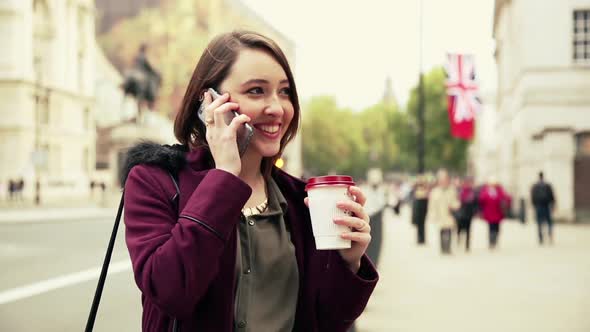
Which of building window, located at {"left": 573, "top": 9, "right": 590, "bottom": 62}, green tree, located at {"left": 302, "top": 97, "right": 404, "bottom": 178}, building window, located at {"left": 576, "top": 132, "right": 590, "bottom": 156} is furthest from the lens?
green tree, located at {"left": 302, "top": 97, "right": 404, "bottom": 178}

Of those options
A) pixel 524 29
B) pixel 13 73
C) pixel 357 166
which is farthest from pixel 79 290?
pixel 357 166

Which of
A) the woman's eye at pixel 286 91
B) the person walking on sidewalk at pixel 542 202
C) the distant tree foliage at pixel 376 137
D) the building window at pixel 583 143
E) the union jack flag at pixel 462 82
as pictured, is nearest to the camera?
the woman's eye at pixel 286 91

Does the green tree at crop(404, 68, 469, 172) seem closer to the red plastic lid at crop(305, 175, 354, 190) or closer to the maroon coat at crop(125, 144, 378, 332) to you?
A: the maroon coat at crop(125, 144, 378, 332)

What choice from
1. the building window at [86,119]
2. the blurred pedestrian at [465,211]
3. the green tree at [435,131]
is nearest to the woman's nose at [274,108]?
the blurred pedestrian at [465,211]

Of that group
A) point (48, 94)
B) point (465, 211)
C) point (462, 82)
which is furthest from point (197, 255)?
point (48, 94)

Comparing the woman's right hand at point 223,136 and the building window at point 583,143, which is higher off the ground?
the building window at point 583,143

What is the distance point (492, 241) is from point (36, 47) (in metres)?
46.4

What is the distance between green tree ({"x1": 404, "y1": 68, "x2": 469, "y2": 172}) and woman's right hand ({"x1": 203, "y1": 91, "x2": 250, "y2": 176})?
6724cm

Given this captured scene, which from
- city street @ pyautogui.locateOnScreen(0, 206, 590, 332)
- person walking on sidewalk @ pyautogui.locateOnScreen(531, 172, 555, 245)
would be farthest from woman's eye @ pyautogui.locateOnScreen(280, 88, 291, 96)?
person walking on sidewalk @ pyautogui.locateOnScreen(531, 172, 555, 245)

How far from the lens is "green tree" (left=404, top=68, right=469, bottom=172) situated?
67.9 meters

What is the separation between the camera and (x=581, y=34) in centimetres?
2953

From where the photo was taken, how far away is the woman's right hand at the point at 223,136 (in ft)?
6.05

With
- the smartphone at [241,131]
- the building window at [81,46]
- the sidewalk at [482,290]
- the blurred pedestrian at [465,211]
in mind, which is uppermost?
the building window at [81,46]

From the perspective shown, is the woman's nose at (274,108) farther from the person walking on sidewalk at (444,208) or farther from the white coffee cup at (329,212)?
the person walking on sidewalk at (444,208)
